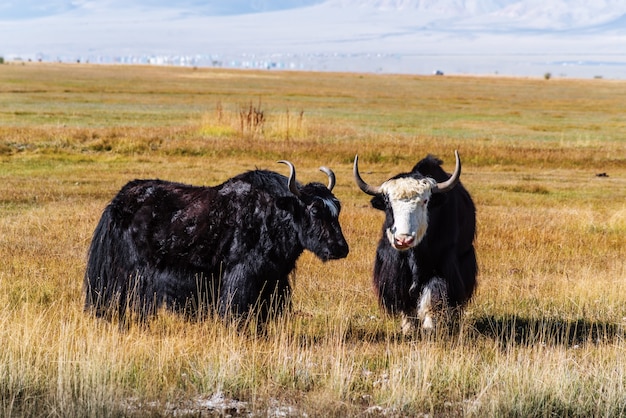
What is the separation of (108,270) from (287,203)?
1929 mm

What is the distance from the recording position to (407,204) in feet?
27.6

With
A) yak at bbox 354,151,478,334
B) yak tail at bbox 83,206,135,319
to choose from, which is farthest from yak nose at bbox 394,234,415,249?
yak tail at bbox 83,206,135,319

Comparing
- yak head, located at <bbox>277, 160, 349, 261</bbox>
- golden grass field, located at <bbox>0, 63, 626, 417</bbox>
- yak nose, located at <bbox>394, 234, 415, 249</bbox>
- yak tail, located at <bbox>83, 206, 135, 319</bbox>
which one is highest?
yak head, located at <bbox>277, 160, 349, 261</bbox>

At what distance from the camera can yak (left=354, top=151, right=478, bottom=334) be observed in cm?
851

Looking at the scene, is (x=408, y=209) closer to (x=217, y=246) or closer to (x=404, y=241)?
(x=404, y=241)

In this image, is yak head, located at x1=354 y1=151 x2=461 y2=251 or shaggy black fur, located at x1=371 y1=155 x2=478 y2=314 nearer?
yak head, located at x1=354 y1=151 x2=461 y2=251

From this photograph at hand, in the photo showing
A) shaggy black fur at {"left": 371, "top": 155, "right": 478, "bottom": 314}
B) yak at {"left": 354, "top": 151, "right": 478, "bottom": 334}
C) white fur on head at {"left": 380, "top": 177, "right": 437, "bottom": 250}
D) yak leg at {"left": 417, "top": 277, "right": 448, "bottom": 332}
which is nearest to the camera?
white fur on head at {"left": 380, "top": 177, "right": 437, "bottom": 250}

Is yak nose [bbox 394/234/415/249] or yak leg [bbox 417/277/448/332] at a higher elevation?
yak nose [bbox 394/234/415/249]

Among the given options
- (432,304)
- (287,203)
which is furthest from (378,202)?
(287,203)

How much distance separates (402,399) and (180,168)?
63.4 feet

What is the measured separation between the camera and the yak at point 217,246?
775 cm

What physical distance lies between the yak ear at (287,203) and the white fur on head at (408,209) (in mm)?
1073

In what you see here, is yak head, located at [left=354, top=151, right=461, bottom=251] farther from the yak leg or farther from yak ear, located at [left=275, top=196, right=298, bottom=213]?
yak ear, located at [left=275, top=196, right=298, bottom=213]

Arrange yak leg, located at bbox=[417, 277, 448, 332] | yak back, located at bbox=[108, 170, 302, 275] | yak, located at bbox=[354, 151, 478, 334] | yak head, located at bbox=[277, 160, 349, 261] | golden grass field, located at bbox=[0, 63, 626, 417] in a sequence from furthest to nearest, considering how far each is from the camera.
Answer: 1. yak leg, located at bbox=[417, 277, 448, 332]
2. yak, located at bbox=[354, 151, 478, 334]
3. yak back, located at bbox=[108, 170, 302, 275]
4. yak head, located at bbox=[277, 160, 349, 261]
5. golden grass field, located at bbox=[0, 63, 626, 417]
